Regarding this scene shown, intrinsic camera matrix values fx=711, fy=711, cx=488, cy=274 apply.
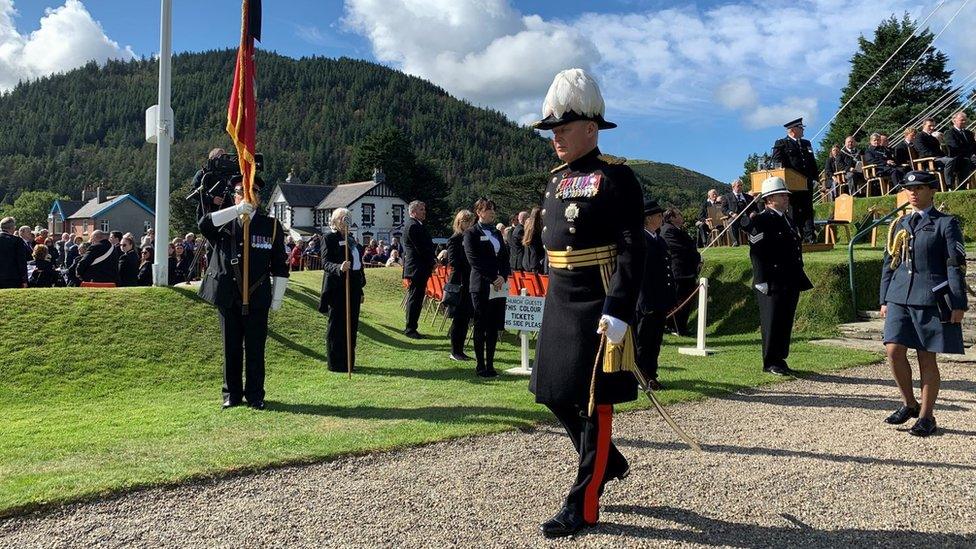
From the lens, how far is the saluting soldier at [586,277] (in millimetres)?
3672

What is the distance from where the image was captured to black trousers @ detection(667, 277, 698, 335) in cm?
1248

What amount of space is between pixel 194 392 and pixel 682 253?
8.07 m

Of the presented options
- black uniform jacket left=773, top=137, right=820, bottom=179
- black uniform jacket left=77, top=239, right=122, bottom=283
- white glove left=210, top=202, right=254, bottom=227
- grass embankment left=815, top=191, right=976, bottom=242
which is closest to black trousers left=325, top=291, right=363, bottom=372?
white glove left=210, top=202, right=254, bottom=227

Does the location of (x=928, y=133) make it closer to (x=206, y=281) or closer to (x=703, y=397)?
(x=703, y=397)

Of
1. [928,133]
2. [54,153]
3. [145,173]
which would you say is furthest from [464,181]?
[928,133]

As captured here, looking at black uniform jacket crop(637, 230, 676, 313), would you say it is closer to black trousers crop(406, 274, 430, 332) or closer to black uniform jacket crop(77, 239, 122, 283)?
black trousers crop(406, 274, 430, 332)

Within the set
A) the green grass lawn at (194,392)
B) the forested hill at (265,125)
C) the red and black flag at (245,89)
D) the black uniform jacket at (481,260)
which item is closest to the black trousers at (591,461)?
the green grass lawn at (194,392)

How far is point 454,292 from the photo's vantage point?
379 inches

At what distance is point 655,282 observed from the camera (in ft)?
26.7

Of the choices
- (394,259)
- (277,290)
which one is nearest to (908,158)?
(394,259)

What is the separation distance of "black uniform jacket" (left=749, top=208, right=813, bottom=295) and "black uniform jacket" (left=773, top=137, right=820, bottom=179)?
6.46m

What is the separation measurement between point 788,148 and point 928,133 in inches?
277

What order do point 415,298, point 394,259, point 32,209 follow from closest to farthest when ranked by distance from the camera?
point 415,298
point 394,259
point 32,209

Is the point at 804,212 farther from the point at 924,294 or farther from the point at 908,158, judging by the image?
the point at 924,294
